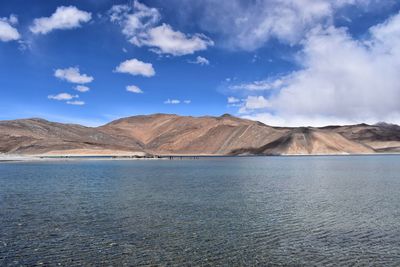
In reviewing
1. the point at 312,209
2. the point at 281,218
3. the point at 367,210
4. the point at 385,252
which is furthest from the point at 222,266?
the point at 367,210

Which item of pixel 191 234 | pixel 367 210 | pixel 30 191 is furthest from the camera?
pixel 30 191

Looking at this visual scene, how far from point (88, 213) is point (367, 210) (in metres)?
19.6

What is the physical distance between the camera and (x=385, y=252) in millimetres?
18188

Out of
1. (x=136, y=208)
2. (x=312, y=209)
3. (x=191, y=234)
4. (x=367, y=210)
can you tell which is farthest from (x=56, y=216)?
(x=367, y=210)

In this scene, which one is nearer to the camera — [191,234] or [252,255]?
[252,255]

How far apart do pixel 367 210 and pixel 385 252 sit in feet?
38.0

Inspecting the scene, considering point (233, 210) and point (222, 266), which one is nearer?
point (222, 266)

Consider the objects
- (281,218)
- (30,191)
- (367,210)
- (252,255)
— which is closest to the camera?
(252,255)

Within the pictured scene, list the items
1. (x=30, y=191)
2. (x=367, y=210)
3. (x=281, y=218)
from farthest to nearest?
(x=30, y=191) < (x=367, y=210) < (x=281, y=218)

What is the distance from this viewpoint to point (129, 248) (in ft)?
61.6

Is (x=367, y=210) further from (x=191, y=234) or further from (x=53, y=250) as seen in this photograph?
(x=53, y=250)

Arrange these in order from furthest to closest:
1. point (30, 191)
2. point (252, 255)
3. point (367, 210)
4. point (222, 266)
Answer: point (30, 191) < point (367, 210) < point (252, 255) < point (222, 266)

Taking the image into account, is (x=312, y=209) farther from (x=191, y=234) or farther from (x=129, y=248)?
(x=129, y=248)

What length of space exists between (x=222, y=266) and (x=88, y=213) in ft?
45.9
